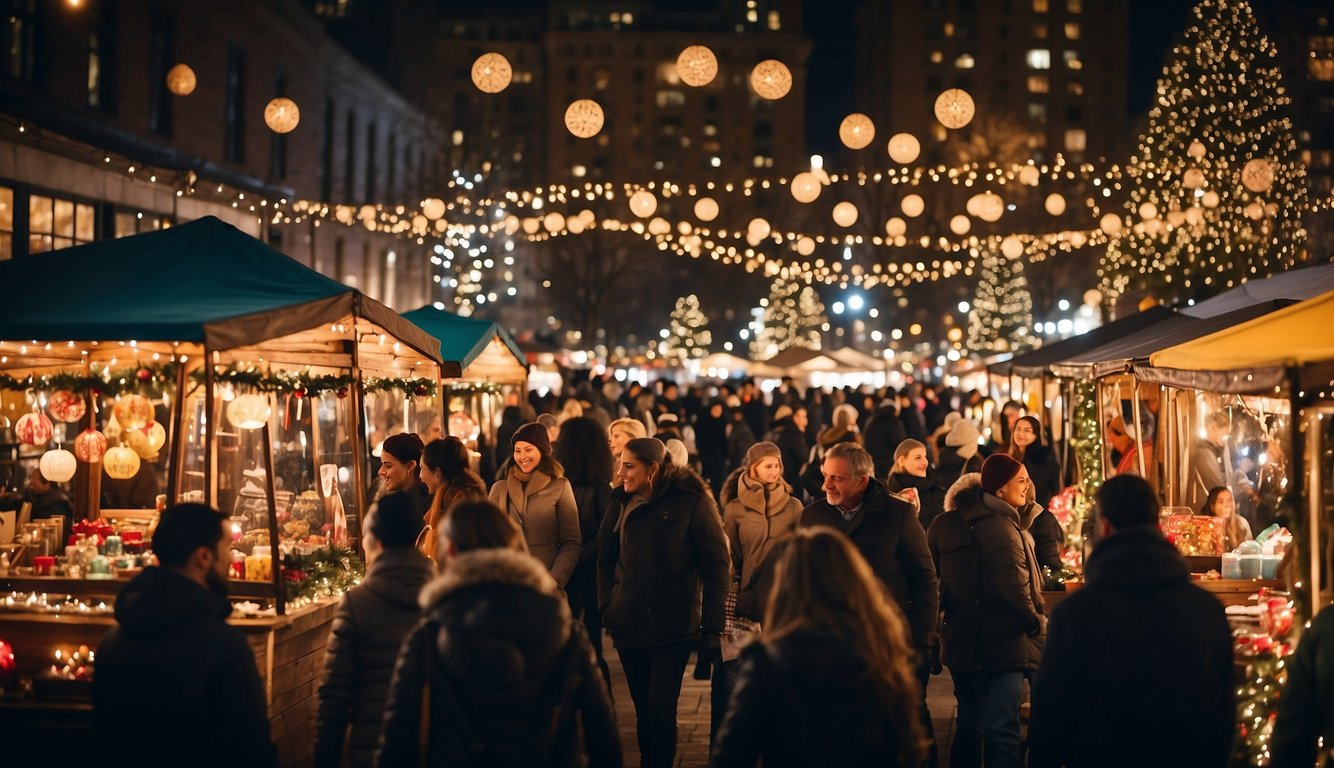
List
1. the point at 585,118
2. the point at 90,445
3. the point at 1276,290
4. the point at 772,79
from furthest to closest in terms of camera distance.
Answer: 1. the point at 585,118
2. the point at 772,79
3. the point at 1276,290
4. the point at 90,445

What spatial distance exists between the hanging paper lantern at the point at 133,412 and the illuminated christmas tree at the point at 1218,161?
68.9 ft

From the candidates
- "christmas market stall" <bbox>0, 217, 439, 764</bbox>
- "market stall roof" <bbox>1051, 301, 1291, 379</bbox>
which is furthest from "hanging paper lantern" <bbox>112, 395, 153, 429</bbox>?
"market stall roof" <bbox>1051, 301, 1291, 379</bbox>

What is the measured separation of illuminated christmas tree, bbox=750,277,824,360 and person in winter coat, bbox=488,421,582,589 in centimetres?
7493

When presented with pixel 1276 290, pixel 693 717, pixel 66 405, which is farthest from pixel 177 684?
pixel 1276 290

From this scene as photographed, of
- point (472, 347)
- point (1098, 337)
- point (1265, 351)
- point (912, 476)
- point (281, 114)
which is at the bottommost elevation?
point (912, 476)

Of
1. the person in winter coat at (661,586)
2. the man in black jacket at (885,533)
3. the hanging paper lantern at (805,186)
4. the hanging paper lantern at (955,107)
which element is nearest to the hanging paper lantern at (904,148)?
the hanging paper lantern at (955,107)

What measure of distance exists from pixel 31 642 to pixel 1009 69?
372ft

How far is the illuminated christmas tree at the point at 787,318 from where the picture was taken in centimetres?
8294

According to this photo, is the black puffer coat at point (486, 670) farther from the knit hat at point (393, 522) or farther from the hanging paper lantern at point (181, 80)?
the hanging paper lantern at point (181, 80)

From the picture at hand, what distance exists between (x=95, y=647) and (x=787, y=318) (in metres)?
76.7

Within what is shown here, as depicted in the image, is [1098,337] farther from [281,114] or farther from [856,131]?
[281,114]

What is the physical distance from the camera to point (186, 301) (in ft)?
26.0

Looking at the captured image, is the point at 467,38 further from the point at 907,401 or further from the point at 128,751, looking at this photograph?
the point at 128,751

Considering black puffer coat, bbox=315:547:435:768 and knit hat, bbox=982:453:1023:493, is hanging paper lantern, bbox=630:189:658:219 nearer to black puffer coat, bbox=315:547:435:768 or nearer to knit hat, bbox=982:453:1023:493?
knit hat, bbox=982:453:1023:493
